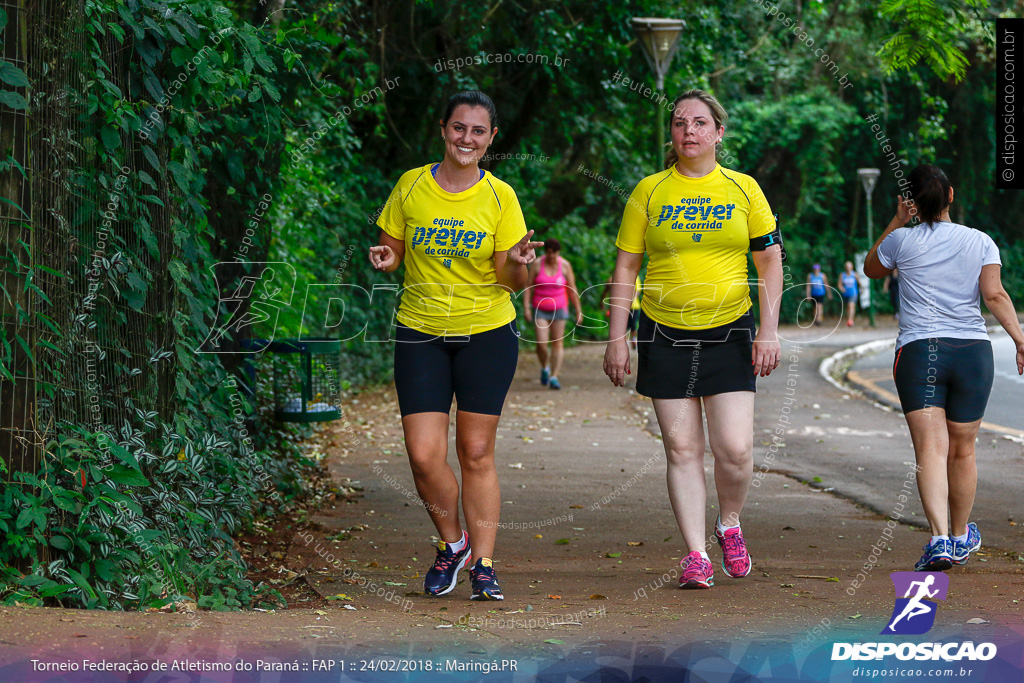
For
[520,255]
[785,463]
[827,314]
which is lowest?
[827,314]

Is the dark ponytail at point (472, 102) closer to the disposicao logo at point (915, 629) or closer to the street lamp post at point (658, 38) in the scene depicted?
the disposicao logo at point (915, 629)

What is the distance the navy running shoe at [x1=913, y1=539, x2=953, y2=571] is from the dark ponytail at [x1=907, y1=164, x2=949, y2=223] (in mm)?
1539

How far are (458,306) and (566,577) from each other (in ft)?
5.14

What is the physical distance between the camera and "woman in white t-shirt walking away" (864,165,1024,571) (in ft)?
17.6

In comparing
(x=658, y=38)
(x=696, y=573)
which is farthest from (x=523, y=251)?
(x=658, y=38)

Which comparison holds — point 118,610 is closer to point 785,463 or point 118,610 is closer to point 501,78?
point 785,463

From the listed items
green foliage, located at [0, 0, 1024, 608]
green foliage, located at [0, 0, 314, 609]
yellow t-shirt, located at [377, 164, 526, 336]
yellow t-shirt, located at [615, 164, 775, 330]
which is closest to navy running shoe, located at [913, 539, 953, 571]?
yellow t-shirt, located at [615, 164, 775, 330]

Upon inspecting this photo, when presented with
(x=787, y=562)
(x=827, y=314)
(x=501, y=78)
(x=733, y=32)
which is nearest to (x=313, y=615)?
(x=787, y=562)

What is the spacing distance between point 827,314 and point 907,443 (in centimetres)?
2715

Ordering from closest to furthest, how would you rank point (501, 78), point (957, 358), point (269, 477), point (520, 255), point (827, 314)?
point (520, 255) → point (957, 358) → point (269, 477) → point (501, 78) → point (827, 314)

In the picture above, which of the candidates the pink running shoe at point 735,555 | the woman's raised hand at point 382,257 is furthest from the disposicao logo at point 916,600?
the woman's raised hand at point 382,257

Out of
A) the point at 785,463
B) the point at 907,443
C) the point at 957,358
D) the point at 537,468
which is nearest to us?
the point at 957,358

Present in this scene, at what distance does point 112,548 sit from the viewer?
4125 millimetres

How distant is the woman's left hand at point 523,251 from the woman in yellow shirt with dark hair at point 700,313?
25.1 inches
